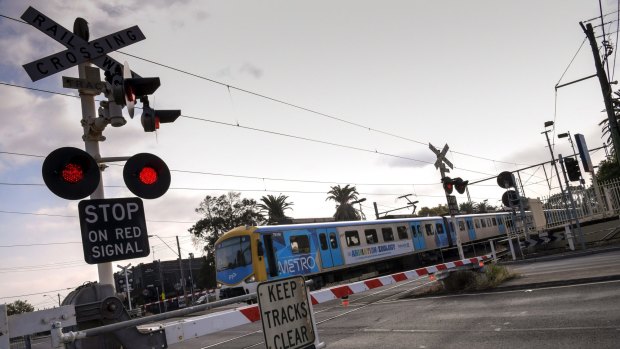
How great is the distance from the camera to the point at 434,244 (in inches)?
1101

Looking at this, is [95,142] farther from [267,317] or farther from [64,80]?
[267,317]

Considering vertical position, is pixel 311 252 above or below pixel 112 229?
below

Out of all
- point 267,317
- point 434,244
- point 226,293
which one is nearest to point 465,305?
point 267,317

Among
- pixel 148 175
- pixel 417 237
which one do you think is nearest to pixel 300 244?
pixel 417 237

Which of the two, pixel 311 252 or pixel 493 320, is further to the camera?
pixel 311 252

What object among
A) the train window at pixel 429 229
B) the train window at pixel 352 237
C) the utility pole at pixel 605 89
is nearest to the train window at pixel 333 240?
the train window at pixel 352 237

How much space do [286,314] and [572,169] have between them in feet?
57.8

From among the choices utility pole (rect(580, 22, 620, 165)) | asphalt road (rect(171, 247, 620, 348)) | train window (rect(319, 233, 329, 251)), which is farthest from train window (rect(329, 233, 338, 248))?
utility pole (rect(580, 22, 620, 165))

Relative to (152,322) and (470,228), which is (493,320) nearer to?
(152,322)

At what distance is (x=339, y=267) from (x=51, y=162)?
16.5m

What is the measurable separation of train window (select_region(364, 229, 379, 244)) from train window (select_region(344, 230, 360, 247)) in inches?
31.2

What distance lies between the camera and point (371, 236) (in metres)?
21.8

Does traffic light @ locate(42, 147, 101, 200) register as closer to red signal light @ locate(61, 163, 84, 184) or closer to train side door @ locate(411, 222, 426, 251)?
red signal light @ locate(61, 163, 84, 184)

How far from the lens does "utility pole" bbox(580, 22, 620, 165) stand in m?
16.2
